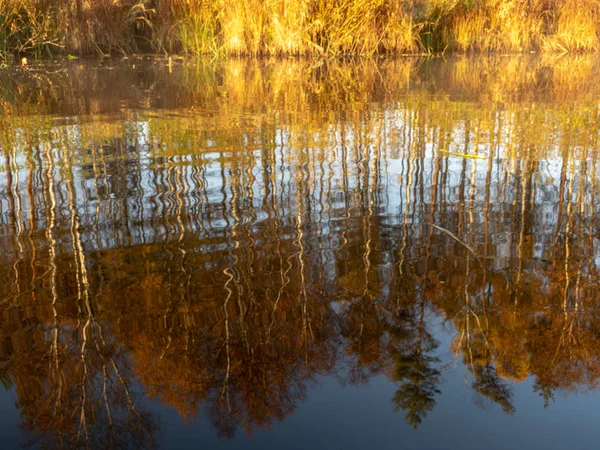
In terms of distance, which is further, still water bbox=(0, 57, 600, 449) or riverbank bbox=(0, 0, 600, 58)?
riverbank bbox=(0, 0, 600, 58)

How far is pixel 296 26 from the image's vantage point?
12.5 m

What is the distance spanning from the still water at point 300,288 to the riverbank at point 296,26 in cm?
740

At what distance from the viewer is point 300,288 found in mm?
2617

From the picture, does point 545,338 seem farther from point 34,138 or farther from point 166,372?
point 34,138

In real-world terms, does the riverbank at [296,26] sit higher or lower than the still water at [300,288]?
higher

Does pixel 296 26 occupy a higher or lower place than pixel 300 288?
higher

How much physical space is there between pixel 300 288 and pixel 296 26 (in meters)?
10.6

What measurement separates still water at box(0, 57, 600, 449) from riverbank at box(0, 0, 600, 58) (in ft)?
24.3

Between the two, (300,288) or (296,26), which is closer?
(300,288)

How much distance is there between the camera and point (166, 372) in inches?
83.0

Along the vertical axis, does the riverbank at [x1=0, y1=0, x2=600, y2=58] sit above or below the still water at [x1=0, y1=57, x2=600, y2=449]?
above

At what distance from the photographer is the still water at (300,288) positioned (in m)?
1.93

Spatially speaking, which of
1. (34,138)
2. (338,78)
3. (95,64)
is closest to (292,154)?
(34,138)

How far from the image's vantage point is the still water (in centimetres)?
193
